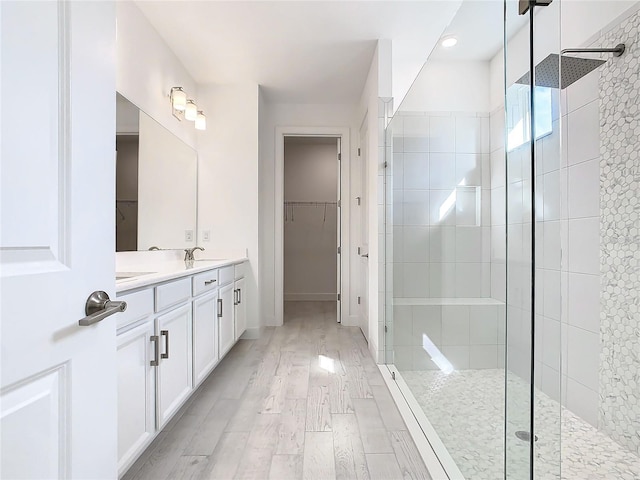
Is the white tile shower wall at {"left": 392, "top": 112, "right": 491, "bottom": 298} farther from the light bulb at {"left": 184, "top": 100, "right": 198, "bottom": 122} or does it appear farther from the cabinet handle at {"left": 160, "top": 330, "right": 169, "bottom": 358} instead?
the light bulb at {"left": 184, "top": 100, "right": 198, "bottom": 122}

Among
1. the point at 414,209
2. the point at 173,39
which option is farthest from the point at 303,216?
the point at 414,209

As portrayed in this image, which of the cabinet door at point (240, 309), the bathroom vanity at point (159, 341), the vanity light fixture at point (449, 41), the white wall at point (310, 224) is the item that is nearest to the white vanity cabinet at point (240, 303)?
the cabinet door at point (240, 309)

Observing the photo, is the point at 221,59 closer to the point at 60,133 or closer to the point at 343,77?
the point at 343,77

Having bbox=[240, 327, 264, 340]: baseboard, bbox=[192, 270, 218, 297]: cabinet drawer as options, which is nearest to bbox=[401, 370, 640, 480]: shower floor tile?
bbox=[192, 270, 218, 297]: cabinet drawer

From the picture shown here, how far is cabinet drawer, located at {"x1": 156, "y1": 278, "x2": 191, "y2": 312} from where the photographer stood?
169 centimetres

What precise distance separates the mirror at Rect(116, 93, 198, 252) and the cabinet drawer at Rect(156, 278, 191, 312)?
610mm

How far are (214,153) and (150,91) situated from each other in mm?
1102

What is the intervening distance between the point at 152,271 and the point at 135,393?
1285mm

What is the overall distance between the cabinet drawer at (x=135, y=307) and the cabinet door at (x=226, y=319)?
1125 millimetres

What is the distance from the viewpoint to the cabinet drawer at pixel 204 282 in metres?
2.21

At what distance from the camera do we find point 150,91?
8.89 feet

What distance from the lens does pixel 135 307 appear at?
147 cm

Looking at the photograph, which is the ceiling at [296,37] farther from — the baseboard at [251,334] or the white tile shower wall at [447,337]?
the baseboard at [251,334]

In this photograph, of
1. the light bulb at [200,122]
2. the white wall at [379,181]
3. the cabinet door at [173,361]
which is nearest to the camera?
the cabinet door at [173,361]
